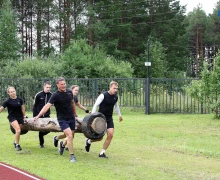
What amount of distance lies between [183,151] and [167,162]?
1.82 m

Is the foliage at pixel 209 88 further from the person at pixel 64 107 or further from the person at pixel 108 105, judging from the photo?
the person at pixel 64 107

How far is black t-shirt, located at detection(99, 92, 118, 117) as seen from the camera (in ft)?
36.3

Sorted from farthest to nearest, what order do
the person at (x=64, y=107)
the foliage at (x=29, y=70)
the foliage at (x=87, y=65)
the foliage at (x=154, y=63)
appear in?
1. the foliage at (x=154, y=63)
2. the foliage at (x=87, y=65)
3. the foliage at (x=29, y=70)
4. the person at (x=64, y=107)

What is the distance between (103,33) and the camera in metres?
48.8

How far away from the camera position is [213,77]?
21.4 m

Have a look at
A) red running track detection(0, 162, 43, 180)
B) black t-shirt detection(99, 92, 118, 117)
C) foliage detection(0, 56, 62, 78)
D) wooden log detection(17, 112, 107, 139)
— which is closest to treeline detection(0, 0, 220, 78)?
foliage detection(0, 56, 62, 78)

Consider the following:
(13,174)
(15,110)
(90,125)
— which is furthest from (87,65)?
(13,174)

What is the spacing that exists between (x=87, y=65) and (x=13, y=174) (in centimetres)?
2909

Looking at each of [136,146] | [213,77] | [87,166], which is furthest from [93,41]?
[87,166]

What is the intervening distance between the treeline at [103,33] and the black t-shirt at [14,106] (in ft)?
85.3

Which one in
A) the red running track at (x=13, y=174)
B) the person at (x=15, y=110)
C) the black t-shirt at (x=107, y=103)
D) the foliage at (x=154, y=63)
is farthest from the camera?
the foliage at (x=154, y=63)

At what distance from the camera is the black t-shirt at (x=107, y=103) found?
1108cm

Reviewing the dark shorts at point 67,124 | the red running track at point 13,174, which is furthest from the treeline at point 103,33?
the red running track at point 13,174

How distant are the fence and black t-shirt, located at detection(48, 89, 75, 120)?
1450 cm
